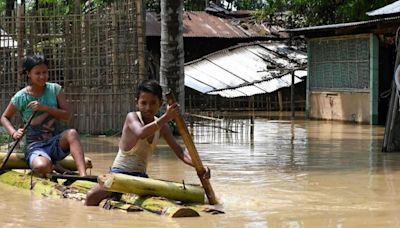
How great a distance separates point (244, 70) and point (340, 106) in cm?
617

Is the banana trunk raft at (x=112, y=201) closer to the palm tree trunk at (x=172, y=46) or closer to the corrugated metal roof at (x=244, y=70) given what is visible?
the palm tree trunk at (x=172, y=46)

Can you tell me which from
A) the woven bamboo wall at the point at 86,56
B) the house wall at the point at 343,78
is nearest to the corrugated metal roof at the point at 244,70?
the house wall at the point at 343,78

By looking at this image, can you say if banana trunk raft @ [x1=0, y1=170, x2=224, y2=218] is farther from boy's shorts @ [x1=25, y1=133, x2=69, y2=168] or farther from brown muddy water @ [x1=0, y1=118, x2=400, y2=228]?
boy's shorts @ [x1=25, y1=133, x2=69, y2=168]

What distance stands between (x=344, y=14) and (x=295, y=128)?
6.00 meters

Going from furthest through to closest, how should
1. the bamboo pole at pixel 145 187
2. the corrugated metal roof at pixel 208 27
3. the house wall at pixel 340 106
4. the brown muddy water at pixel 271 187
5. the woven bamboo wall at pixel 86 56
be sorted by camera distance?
the corrugated metal roof at pixel 208 27 → the house wall at pixel 340 106 → the woven bamboo wall at pixel 86 56 → the bamboo pole at pixel 145 187 → the brown muddy water at pixel 271 187

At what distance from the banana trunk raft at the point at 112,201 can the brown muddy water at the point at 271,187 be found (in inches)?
3.0

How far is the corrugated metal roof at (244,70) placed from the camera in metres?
25.0

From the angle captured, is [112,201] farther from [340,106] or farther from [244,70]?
[244,70]

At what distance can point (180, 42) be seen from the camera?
1497 centimetres

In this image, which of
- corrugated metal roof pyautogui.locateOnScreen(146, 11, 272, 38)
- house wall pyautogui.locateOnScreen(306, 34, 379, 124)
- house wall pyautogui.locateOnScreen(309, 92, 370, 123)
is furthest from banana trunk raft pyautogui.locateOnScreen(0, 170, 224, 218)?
corrugated metal roof pyautogui.locateOnScreen(146, 11, 272, 38)

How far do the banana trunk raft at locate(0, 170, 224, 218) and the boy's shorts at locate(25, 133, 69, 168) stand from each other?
23cm

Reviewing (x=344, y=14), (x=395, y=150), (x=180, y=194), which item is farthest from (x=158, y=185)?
(x=344, y=14)

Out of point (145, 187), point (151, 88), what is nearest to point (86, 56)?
point (151, 88)

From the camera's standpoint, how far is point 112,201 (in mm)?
6656
